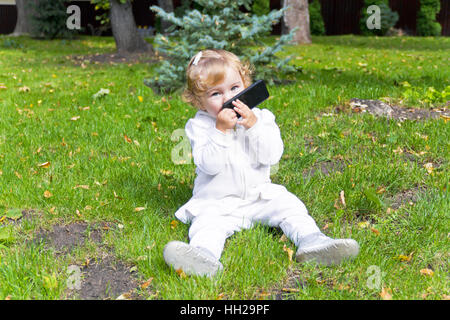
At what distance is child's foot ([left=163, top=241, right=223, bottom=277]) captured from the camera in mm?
2000

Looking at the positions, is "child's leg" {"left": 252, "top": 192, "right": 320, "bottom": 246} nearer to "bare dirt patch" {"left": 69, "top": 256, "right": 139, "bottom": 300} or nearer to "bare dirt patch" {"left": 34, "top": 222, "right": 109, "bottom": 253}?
"bare dirt patch" {"left": 69, "top": 256, "right": 139, "bottom": 300}

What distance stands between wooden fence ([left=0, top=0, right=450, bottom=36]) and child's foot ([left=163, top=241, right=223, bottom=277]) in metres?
19.3

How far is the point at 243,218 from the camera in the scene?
2.47 meters

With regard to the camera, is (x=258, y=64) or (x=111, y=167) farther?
(x=258, y=64)

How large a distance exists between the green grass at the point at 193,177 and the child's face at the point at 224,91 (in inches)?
27.7

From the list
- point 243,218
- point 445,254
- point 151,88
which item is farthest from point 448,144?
point 151,88

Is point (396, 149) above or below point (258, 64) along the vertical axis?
below

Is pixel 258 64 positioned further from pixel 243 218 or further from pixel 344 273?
pixel 344 273

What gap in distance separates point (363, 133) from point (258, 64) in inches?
89.5

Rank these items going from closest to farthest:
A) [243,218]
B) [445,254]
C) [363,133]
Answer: [445,254]
[243,218]
[363,133]

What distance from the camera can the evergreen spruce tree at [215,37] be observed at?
5.34 m

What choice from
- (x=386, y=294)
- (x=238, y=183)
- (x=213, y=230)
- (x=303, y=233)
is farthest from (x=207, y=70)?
(x=386, y=294)

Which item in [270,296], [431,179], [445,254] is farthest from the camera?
[431,179]

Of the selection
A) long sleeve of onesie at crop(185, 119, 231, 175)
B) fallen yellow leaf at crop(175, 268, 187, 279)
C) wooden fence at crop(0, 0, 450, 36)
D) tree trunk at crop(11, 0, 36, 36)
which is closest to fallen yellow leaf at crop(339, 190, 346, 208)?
long sleeve of onesie at crop(185, 119, 231, 175)
